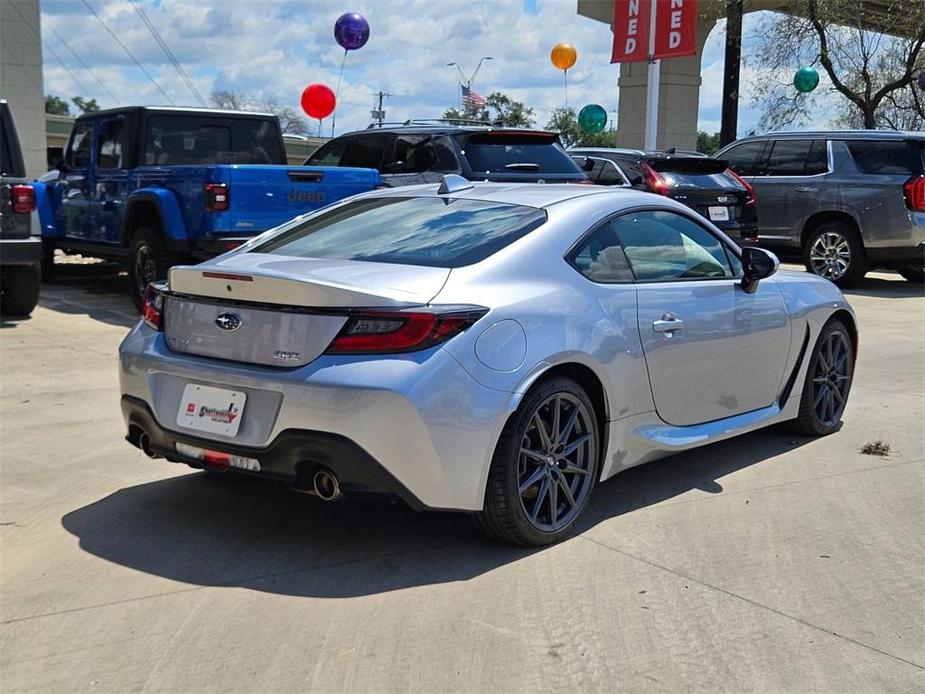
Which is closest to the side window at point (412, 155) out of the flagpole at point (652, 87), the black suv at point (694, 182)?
the black suv at point (694, 182)

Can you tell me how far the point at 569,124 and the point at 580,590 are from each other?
60.4 meters

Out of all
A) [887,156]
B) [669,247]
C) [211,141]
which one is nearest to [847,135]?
[887,156]

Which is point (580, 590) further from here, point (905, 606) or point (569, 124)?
point (569, 124)

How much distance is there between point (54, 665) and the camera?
10.8 ft

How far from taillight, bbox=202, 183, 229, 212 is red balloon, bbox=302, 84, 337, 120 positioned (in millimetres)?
15103

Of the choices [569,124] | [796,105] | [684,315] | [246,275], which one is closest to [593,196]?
[684,315]

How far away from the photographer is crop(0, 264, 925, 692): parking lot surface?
3.32 meters

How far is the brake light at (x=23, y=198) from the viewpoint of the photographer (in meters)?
9.70

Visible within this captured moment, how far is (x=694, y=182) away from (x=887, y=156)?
8.75 ft

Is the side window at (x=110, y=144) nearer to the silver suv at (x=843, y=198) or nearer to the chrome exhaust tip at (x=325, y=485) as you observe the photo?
the chrome exhaust tip at (x=325, y=485)

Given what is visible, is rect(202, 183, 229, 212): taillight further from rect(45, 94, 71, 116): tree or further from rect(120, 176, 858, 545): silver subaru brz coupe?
rect(45, 94, 71, 116): tree

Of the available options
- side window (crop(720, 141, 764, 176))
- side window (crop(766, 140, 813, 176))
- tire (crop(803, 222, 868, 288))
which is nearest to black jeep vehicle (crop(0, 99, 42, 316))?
tire (crop(803, 222, 868, 288))

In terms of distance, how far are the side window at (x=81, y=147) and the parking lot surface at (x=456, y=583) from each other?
20.9 ft

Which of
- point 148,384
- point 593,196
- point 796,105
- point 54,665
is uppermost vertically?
point 796,105
